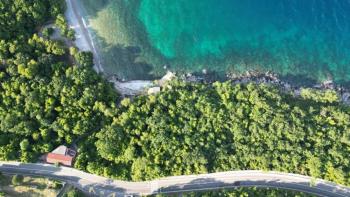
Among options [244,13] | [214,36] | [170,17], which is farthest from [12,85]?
[244,13]

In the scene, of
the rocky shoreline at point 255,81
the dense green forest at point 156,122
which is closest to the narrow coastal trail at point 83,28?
the dense green forest at point 156,122

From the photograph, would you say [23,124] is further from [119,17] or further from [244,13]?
[244,13]

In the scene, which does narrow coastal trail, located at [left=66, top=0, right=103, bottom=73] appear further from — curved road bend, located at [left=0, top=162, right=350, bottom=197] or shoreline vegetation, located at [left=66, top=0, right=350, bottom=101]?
curved road bend, located at [left=0, top=162, right=350, bottom=197]

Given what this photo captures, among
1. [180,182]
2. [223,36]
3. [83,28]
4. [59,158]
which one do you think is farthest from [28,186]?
[223,36]

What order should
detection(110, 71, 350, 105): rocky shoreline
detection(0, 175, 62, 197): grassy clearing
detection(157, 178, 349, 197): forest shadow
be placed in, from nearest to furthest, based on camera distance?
detection(0, 175, 62, 197): grassy clearing, detection(157, 178, 349, 197): forest shadow, detection(110, 71, 350, 105): rocky shoreline

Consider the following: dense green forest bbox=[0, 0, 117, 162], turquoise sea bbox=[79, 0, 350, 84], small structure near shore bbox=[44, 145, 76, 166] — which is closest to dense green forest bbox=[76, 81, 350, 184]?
small structure near shore bbox=[44, 145, 76, 166]

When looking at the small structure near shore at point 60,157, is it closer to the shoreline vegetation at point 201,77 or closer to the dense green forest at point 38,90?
the dense green forest at point 38,90

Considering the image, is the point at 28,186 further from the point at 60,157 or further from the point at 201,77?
the point at 201,77
